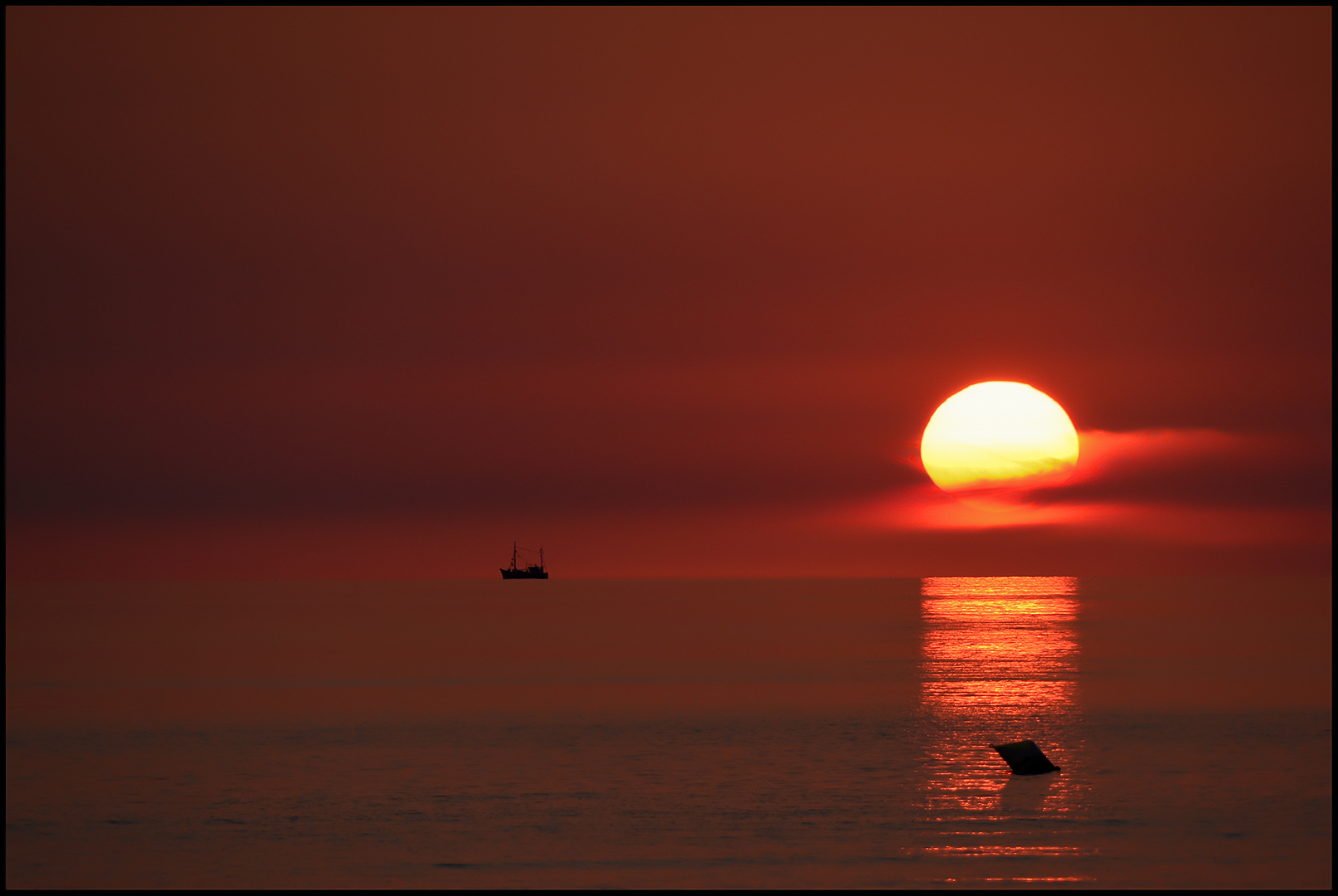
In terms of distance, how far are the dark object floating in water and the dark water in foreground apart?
493 mm

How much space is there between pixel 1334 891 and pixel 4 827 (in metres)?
40.7

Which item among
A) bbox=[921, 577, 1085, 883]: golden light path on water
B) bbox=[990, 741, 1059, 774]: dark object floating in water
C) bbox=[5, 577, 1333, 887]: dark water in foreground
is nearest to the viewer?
bbox=[5, 577, 1333, 887]: dark water in foreground

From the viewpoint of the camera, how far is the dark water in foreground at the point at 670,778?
37.8 m

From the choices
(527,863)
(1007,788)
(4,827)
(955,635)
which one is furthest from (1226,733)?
(955,635)

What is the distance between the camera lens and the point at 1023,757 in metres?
50.8

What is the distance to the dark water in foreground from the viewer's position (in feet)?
124

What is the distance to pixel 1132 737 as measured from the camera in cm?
6488

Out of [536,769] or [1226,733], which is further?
[1226,733]

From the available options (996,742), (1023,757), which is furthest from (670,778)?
(996,742)

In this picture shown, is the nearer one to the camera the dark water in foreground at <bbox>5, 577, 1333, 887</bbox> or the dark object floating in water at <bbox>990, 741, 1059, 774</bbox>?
the dark water in foreground at <bbox>5, 577, 1333, 887</bbox>

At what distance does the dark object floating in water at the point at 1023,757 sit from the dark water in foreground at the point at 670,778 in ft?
1.62

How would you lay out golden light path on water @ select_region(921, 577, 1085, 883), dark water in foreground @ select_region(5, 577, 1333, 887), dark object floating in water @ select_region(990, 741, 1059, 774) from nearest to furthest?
dark water in foreground @ select_region(5, 577, 1333, 887) < golden light path on water @ select_region(921, 577, 1085, 883) < dark object floating in water @ select_region(990, 741, 1059, 774)

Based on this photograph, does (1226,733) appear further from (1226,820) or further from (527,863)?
(527,863)

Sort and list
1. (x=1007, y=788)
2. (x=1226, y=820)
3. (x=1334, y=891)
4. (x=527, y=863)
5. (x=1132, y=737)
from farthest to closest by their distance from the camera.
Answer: (x=1132, y=737) → (x=1007, y=788) → (x=1226, y=820) → (x=527, y=863) → (x=1334, y=891)
